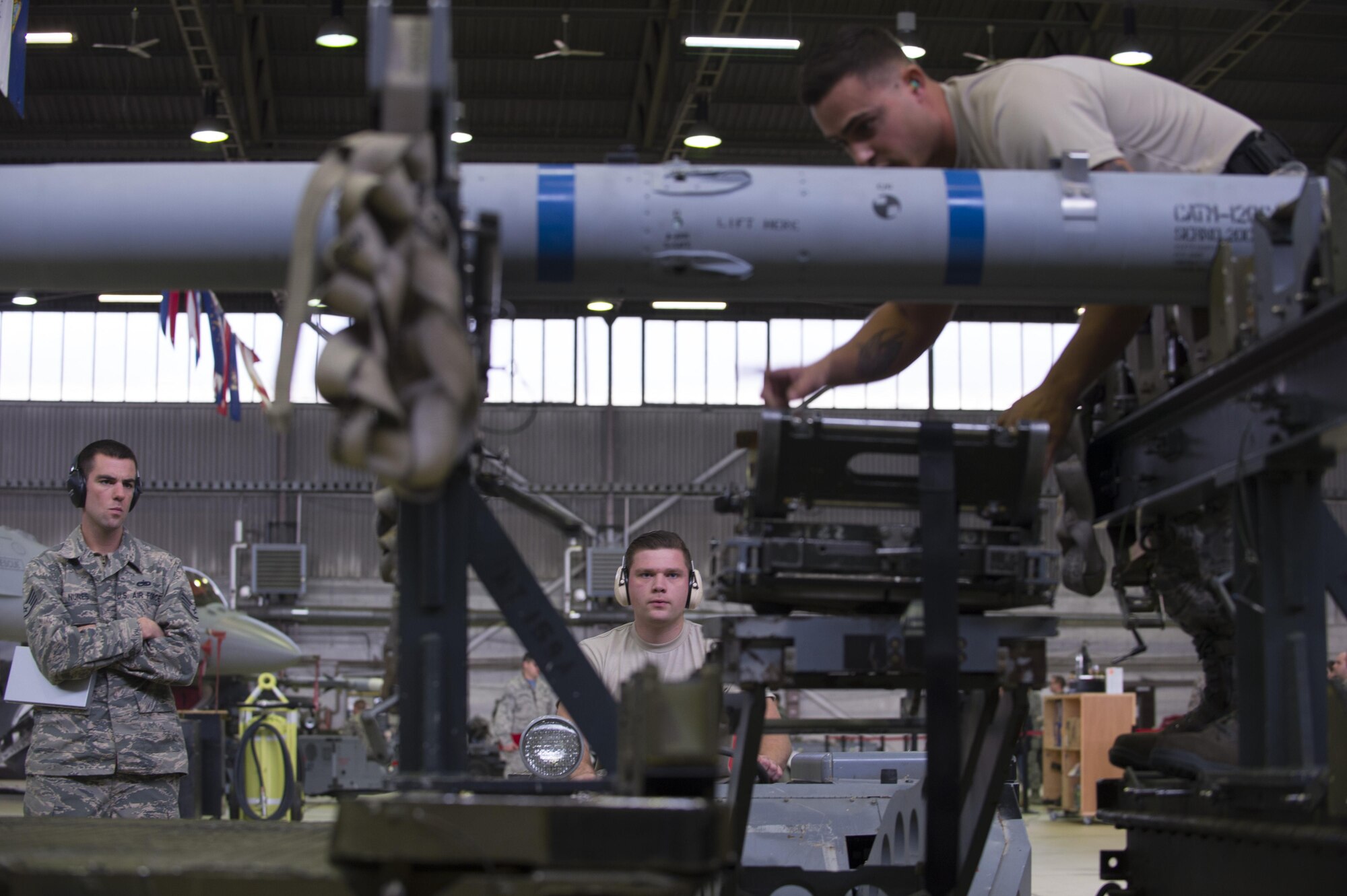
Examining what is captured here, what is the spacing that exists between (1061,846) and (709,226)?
9806 millimetres

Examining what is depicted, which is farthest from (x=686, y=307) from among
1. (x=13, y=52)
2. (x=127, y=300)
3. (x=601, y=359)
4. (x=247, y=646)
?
(x=13, y=52)

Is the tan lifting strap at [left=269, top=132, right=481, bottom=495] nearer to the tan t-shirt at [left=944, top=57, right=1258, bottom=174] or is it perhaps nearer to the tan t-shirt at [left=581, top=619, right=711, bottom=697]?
the tan t-shirt at [left=944, top=57, right=1258, bottom=174]

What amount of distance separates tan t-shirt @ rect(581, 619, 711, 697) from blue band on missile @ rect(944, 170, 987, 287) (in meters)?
1.71

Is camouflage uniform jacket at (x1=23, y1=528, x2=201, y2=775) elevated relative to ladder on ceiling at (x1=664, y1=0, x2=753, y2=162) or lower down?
lower down

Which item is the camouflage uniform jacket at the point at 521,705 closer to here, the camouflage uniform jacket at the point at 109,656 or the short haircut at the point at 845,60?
the camouflage uniform jacket at the point at 109,656

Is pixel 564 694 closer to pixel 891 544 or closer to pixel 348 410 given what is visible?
pixel 891 544

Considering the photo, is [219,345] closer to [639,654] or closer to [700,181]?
[639,654]

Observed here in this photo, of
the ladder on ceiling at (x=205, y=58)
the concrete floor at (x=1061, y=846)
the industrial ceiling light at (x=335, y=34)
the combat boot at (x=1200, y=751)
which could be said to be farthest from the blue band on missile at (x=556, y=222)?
the ladder on ceiling at (x=205, y=58)

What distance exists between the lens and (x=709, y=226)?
3.23m

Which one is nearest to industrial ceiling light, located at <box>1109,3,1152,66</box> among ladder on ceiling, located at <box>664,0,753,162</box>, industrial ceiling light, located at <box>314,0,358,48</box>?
ladder on ceiling, located at <box>664,0,753,162</box>

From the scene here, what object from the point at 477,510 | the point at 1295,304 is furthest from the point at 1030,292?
the point at 477,510

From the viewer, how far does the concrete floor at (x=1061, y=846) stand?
8.77 meters

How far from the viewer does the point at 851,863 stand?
4.38 metres

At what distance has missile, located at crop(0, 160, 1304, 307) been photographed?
3197 millimetres
